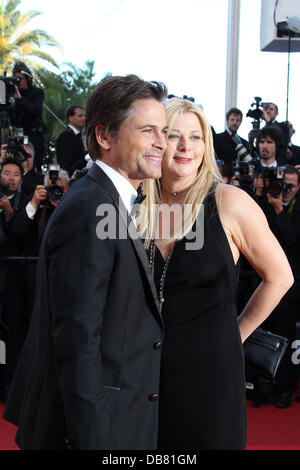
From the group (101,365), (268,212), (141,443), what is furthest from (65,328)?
(268,212)

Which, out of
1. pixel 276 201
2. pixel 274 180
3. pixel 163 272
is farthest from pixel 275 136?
pixel 163 272

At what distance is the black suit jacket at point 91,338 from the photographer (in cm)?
127

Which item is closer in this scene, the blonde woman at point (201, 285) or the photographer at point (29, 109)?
the blonde woman at point (201, 285)

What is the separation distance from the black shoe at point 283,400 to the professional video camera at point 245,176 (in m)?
1.45

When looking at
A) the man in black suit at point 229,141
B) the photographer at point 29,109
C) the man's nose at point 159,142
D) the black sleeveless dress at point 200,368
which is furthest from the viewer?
the photographer at point 29,109

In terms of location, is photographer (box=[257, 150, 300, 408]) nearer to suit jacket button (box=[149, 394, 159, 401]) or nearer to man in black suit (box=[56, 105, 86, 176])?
man in black suit (box=[56, 105, 86, 176])

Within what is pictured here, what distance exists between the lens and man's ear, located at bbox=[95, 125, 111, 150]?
1513 mm

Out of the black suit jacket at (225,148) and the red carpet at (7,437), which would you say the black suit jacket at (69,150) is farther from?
the red carpet at (7,437)

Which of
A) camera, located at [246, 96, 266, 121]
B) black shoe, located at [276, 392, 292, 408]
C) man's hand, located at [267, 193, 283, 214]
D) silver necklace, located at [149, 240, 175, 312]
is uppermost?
camera, located at [246, 96, 266, 121]

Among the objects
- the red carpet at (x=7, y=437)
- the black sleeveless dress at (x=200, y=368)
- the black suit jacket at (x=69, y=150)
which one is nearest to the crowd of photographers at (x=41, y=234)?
the red carpet at (x=7, y=437)

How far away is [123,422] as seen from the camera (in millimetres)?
1375

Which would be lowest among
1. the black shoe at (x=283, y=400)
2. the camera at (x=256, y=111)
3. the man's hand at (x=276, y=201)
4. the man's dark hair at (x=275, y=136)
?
the black shoe at (x=283, y=400)

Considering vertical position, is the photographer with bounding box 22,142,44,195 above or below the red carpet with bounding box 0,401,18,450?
above

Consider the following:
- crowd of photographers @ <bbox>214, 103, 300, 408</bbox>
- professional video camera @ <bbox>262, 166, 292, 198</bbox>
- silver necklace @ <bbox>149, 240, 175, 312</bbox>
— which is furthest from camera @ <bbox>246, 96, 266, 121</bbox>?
silver necklace @ <bbox>149, 240, 175, 312</bbox>
